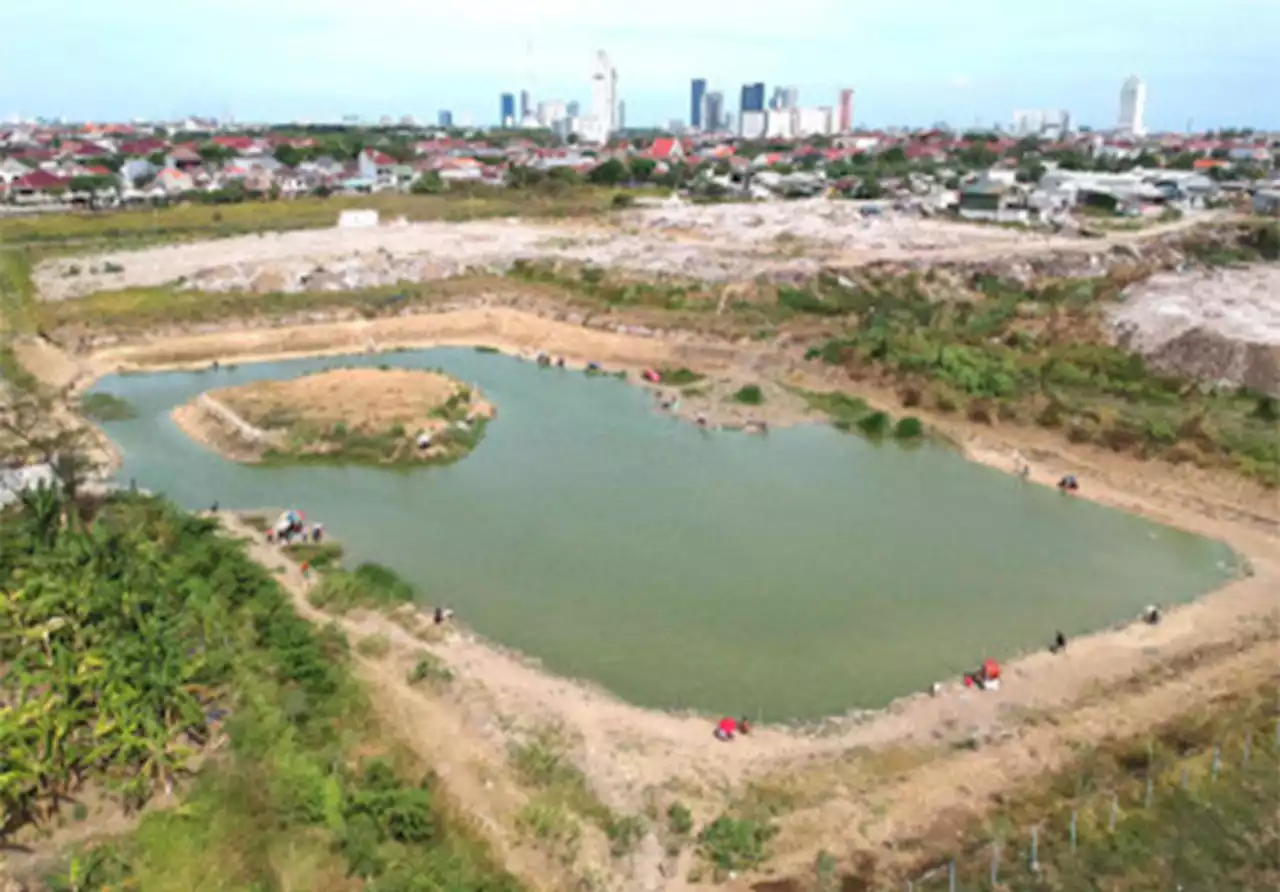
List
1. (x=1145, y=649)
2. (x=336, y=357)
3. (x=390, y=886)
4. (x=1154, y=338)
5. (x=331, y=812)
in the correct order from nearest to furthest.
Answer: (x=390, y=886), (x=331, y=812), (x=1145, y=649), (x=1154, y=338), (x=336, y=357)

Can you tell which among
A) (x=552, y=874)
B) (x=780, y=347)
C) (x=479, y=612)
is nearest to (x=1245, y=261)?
(x=780, y=347)

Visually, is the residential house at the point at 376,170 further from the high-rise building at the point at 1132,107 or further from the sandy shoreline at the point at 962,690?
the high-rise building at the point at 1132,107

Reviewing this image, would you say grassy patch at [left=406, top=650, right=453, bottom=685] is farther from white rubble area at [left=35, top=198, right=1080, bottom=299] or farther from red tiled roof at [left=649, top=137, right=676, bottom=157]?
red tiled roof at [left=649, top=137, right=676, bottom=157]

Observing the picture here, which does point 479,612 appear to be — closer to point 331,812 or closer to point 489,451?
point 331,812

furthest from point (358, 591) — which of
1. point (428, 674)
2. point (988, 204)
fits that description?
point (988, 204)

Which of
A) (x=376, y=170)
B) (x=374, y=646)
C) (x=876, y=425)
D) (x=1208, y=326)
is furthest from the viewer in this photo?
(x=376, y=170)

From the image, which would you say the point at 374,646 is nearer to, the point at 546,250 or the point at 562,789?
the point at 562,789
